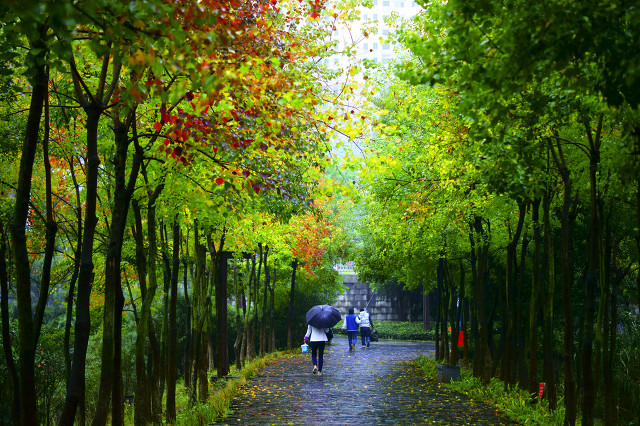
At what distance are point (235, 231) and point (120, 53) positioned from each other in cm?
1127

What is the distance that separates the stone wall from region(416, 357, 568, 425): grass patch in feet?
96.4

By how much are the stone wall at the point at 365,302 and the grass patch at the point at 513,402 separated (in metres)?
29.4

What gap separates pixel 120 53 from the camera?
19.3 feet

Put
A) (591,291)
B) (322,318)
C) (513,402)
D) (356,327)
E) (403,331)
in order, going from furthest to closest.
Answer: (403,331) < (356,327) < (322,318) < (513,402) < (591,291)

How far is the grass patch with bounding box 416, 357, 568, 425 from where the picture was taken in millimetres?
11129

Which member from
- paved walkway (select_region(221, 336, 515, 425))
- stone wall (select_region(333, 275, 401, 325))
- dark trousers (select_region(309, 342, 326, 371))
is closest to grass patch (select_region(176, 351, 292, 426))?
paved walkway (select_region(221, 336, 515, 425))

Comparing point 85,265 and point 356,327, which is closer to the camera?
point 85,265

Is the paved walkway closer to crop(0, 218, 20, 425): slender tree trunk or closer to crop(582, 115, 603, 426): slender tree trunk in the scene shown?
crop(582, 115, 603, 426): slender tree trunk

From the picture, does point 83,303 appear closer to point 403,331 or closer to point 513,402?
point 513,402

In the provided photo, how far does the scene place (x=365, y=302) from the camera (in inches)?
1854

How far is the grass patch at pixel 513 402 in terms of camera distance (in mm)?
11129

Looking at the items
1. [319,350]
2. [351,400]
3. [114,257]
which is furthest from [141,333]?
[319,350]

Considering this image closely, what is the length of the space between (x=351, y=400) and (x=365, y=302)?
3361cm

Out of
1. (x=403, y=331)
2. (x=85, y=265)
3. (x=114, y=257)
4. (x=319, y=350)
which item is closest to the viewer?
(x=85, y=265)
